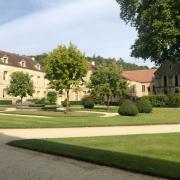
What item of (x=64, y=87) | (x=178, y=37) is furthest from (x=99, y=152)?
(x=178, y=37)

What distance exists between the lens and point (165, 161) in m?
10.2

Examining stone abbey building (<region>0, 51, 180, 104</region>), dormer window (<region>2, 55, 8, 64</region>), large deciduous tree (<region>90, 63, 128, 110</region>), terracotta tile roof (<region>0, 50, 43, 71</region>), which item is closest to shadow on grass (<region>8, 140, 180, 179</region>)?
large deciduous tree (<region>90, 63, 128, 110</region>)

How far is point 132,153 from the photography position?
11656 mm

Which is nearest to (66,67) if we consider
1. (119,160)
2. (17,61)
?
(119,160)

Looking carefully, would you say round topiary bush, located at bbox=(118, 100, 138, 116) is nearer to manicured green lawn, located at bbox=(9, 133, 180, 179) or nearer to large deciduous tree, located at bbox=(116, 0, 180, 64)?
large deciduous tree, located at bbox=(116, 0, 180, 64)

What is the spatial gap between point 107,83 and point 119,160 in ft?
109

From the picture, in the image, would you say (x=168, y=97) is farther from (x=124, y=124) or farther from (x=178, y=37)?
(x=124, y=124)

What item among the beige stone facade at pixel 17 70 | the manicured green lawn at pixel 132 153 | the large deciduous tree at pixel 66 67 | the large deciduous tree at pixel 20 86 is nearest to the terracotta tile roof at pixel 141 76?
the beige stone facade at pixel 17 70

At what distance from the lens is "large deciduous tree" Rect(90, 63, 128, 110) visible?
4309 centimetres

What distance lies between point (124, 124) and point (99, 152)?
44.2ft

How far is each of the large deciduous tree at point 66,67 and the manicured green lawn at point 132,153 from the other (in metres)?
20.7

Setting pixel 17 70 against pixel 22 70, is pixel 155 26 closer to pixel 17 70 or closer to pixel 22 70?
pixel 17 70

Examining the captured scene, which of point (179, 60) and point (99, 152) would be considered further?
point (179, 60)

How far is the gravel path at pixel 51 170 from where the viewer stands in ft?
28.3
